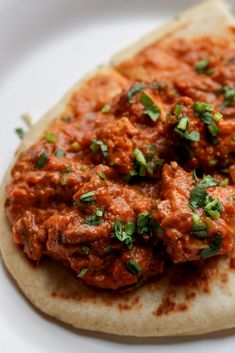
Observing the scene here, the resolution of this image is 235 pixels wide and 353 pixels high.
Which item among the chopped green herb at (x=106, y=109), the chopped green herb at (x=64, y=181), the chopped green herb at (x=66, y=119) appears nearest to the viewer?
the chopped green herb at (x=64, y=181)

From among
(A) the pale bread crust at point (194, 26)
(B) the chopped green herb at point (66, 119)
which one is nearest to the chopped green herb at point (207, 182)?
(B) the chopped green herb at point (66, 119)

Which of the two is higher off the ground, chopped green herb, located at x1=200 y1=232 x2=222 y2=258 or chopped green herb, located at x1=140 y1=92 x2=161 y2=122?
chopped green herb, located at x1=140 y1=92 x2=161 y2=122

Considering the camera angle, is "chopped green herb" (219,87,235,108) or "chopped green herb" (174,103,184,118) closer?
"chopped green herb" (174,103,184,118)

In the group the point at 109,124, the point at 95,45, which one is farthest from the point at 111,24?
the point at 109,124

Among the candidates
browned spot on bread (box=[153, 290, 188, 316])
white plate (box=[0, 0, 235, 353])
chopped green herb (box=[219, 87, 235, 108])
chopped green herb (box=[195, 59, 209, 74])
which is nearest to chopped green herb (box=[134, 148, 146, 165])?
chopped green herb (box=[219, 87, 235, 108])

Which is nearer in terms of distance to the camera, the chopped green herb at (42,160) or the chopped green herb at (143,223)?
the chopped green herb at (143,223)

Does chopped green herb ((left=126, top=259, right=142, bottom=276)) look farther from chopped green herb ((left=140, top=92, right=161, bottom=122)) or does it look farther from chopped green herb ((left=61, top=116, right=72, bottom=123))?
chopped green herb ((left=61, top=116, right=72, bottom=123))

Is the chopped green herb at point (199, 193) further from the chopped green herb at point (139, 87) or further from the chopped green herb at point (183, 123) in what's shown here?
the chopped green herb at point (139, 87)

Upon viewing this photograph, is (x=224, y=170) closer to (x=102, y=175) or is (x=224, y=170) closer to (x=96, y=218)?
(x=102, y=175)

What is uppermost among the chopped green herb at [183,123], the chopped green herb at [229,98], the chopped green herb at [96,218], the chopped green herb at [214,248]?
the chopped green herb at [183,123]
